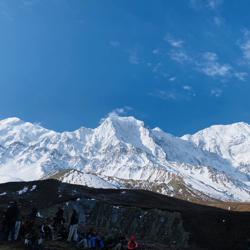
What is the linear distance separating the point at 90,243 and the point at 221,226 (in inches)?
1341

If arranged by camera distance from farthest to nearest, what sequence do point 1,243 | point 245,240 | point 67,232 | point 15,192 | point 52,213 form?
point 15,192 → point 52,213 → point 245,240 → point 67,232 → point 1,243

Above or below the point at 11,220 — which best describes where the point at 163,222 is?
→ above

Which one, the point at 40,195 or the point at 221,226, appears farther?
the point at 40,195

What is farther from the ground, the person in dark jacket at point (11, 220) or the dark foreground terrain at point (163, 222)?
the dark foreground terrain at point (163, 222)

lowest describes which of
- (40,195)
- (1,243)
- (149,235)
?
(1,243)

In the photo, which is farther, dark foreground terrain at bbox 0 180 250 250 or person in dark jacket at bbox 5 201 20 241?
dark foreground terrain at bbox 0 180 250 250

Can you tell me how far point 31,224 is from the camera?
4184 centimetres

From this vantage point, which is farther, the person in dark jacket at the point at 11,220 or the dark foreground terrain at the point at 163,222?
the dark foreground terrain at the point at 163,222

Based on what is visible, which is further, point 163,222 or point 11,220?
point 163,222

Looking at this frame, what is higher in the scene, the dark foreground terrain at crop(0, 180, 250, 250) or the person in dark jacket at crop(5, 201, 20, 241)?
the dark foreground terrain at crop(0, 180, 250, 250)

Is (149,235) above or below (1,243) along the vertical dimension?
above

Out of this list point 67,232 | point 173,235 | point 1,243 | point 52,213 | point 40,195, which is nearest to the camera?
point 1,243

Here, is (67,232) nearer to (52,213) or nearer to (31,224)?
(31,224)

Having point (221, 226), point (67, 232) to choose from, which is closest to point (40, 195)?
point (221, 226)
